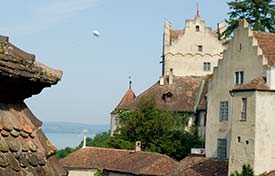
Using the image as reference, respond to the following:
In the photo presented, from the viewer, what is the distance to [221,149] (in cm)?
4384

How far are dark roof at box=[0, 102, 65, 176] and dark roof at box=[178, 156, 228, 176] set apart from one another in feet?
109

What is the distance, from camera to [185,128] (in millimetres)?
59469

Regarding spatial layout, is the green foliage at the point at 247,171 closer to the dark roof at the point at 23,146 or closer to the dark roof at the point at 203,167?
the dark roof at the point at 203,167

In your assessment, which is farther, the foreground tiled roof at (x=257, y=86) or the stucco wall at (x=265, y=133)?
the foreground tiled roof at (x=257, y=86)

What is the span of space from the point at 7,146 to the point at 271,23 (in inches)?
2151

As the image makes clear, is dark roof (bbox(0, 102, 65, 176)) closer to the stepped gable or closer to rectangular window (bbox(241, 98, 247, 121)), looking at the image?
the stepped gable

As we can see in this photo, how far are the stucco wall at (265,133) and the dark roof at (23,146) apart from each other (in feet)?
92.6

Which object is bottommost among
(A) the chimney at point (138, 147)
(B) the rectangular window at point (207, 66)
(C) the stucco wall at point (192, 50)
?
(A) the chimney at point (138, 147)

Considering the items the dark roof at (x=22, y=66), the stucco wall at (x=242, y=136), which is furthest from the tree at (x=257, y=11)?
the dark roof at (x=22, y=66)

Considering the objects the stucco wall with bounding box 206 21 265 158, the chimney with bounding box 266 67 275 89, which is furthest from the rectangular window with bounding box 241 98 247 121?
the stucco wall with bounding box 206 21 265 158

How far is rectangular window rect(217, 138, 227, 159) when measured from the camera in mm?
43500

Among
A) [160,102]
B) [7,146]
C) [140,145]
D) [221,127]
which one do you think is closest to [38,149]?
[7,146]

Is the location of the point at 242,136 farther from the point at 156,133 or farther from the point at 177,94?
the point at 177,94

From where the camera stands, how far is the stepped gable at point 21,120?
15.6ft
